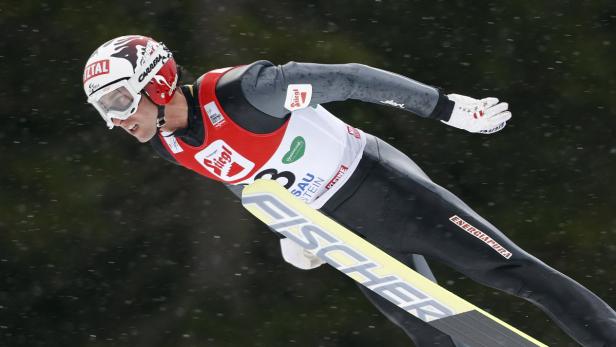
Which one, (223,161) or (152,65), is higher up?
(152,65)

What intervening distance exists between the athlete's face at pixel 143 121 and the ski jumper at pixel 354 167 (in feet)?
0.35

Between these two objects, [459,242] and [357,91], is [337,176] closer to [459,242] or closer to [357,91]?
[357,91]

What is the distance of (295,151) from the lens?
130 inches

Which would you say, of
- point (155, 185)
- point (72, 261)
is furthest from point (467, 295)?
point (72, 261)

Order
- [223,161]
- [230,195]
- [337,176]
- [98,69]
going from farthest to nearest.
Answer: [230,195] → [337,176] → [223,161] → [98,69]

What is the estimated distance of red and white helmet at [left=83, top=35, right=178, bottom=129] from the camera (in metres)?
3.11

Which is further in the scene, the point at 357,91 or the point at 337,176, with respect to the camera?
the point at 337,176

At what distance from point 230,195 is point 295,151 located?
6.43 ft

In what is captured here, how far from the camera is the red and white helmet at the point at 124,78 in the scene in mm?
3111

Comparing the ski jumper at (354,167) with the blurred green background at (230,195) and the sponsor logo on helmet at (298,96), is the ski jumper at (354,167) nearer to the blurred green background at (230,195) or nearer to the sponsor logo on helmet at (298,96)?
the sponsor logo on helmet at (298,96)

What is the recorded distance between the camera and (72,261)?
515 cm

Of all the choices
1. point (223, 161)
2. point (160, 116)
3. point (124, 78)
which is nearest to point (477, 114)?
point (223, 161)

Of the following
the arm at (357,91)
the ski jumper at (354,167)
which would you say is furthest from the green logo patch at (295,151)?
the arm at (357,91)

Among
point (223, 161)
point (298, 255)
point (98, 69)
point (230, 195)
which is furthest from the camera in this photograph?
point (230, 195)
